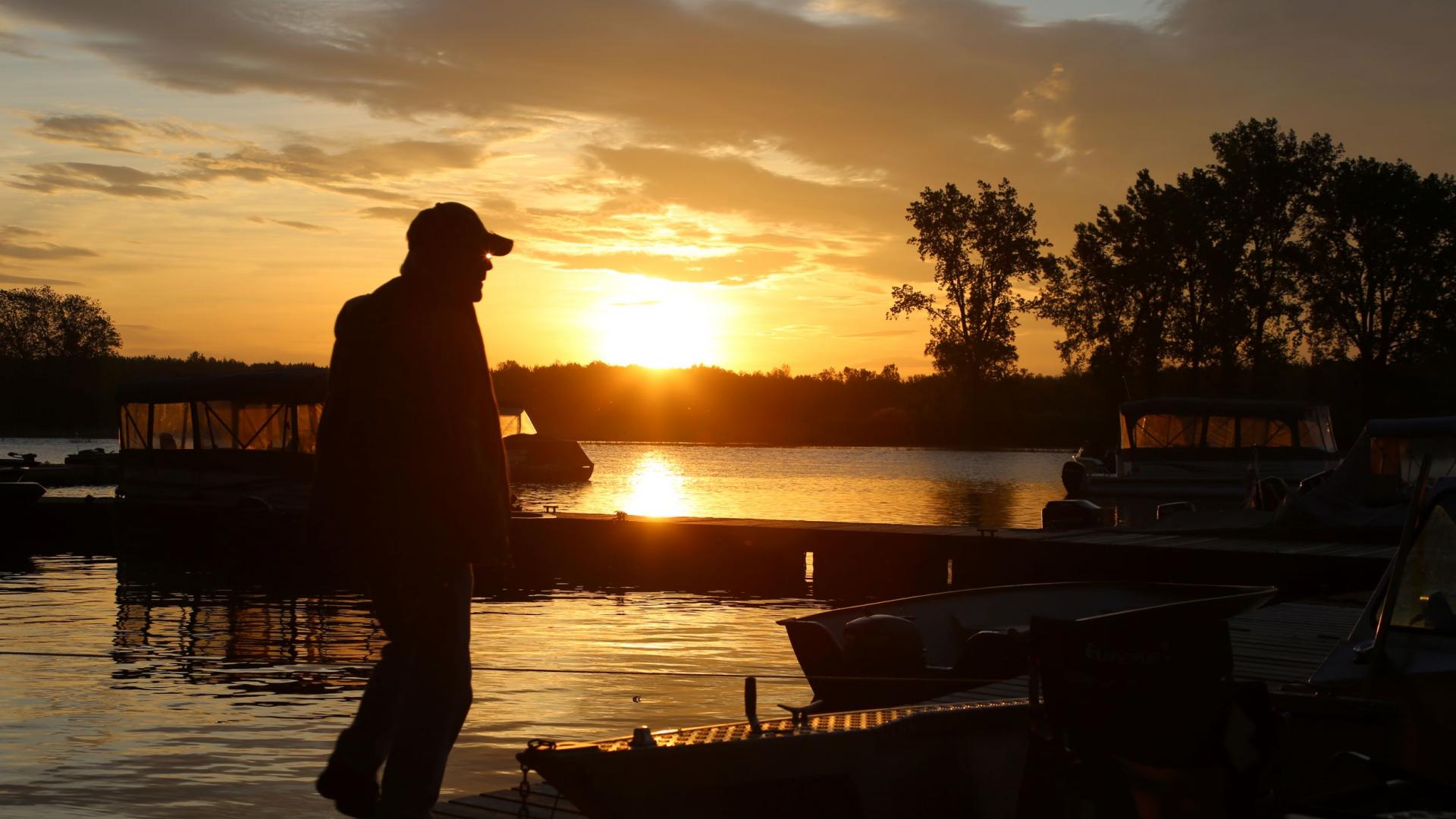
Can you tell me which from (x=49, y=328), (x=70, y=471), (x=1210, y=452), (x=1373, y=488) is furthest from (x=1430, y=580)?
(x=49, y=328)

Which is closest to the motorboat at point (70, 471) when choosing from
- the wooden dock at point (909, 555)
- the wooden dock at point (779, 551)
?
the wooden dock at point (779, 551)

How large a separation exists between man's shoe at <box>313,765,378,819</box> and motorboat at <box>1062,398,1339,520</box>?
79.5ft

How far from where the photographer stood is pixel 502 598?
68.4 ft

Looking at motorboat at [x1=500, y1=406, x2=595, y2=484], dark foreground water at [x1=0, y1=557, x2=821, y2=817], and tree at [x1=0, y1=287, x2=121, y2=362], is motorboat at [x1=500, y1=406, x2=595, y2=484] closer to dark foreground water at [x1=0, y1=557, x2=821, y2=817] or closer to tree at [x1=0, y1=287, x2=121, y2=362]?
dark foreground water at [x1=0, y1=557, x2=821, y2=817]

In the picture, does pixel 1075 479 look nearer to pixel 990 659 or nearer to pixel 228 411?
pixel 228 411

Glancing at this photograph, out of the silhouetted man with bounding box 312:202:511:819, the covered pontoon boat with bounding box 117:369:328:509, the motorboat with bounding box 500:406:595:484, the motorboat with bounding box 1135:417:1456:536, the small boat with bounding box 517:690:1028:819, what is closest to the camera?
the silhouetted man with bounding box 312:202:511:819

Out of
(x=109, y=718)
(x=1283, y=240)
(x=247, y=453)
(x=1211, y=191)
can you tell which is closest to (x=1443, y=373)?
(x=1283, y=240)

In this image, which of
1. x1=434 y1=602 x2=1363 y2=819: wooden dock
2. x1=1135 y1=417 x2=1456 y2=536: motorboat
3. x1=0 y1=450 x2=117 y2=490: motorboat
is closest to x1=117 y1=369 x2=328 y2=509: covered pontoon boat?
x1=0 y1=450 x2=117 y2=490: motorboat

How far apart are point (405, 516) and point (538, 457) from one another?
178 feet

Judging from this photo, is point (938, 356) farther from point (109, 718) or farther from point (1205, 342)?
point (109, 718)

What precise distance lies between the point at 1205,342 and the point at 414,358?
6189 centimetres

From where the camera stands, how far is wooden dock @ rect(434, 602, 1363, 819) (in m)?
6.32

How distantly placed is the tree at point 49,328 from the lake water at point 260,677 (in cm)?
12311

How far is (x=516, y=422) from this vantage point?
57.8 m
